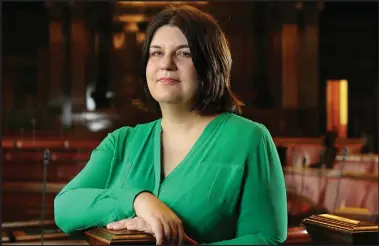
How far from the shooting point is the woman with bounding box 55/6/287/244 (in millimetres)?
768

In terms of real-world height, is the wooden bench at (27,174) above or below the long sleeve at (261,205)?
below

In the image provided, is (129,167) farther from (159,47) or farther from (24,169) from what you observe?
(24,169)

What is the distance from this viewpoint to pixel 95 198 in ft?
2.65

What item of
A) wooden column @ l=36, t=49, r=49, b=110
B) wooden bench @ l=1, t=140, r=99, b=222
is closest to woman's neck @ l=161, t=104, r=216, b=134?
wooden bench @ l=1, t=140, r=99, b=222

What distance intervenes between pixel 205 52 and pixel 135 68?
15.2ft

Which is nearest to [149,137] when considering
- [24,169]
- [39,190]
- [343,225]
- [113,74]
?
[343,225]

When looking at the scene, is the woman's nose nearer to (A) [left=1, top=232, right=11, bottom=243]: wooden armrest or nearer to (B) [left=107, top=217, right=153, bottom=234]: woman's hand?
(B) [left=107, top=217, right=153, bottom=234]: woman's hand

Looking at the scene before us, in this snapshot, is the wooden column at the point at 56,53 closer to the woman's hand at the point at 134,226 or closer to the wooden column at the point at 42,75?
the wooden column at the point at 42,75

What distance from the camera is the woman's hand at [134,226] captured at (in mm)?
755

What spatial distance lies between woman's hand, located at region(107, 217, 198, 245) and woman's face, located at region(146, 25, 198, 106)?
6.6 inches

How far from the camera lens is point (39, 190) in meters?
3.46

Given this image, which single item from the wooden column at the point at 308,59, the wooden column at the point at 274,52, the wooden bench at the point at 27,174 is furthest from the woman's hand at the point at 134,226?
the wooden column at the point at 308,59

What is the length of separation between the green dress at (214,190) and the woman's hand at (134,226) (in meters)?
0.01

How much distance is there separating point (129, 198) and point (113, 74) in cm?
476
